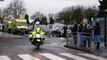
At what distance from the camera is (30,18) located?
5655 inches

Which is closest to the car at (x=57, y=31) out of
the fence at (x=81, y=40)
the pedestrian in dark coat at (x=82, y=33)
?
the pedestrian in dark coat at (x=82, y=33)

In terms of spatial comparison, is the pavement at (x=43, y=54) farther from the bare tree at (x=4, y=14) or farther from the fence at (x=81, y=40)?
the bare tree at (x=4, y=14)

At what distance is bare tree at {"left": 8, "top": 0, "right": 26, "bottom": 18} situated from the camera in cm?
11638

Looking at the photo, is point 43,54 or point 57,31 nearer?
point 43,54

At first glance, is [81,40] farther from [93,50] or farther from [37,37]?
[37,37]

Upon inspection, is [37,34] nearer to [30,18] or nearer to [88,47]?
[88,47]

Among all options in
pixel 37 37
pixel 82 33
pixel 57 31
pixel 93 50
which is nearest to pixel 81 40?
pixel 82 33

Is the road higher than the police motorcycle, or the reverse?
the police motorcycle

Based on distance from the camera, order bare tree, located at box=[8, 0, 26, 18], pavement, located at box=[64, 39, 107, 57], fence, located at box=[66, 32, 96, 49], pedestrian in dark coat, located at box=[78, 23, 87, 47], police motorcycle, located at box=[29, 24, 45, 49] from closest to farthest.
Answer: pavement, located at box=[64, 39, 107, 57], fence, located at box=[66, 32, 96, 49], police motorcycle, located at box=[29, 24, 45, 49], pedestrian in dark coat, located at box=[78, 23, 87, 47], bare tree, located at box=[8, 0, 26, 18]

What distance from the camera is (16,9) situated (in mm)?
116812

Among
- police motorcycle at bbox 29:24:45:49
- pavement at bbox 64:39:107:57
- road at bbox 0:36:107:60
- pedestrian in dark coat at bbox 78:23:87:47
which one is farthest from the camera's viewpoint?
pedestrian in dark coat at bbox 78:23:87:47

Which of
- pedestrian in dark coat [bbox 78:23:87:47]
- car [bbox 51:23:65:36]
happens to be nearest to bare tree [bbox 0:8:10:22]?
car [bbox 51:23:65:36]

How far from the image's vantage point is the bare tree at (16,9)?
382 feet

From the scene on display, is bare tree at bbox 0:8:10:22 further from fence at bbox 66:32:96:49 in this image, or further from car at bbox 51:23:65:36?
fence at bbox 66:32:96:49
